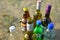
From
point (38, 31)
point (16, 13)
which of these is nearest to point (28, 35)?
point (38, 31)

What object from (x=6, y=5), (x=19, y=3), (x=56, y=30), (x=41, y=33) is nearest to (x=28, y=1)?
(x=19, y=3)

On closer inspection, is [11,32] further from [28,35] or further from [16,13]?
[16,13]

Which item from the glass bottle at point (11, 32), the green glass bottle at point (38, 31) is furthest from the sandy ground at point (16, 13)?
the green glass bottle at point (38, 31)

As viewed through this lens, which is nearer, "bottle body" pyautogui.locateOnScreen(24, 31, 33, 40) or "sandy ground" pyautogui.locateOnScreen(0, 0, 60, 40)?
"bottle body" pyautogui.locateOnScreen(24, 31, 33, 40)

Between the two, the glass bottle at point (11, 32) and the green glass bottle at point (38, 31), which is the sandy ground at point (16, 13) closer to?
the glass bottle at point (11, 32)

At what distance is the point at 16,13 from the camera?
1321mm

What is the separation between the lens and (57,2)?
142 cm

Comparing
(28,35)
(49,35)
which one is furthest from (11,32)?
(49,35)

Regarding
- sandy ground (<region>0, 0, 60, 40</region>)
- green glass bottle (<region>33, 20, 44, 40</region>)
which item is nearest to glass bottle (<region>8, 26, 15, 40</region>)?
sandy ground (<region>0, 0, 60, 40</region>)

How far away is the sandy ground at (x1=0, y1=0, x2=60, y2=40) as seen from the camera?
3.72 ft

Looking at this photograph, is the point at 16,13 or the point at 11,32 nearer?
the point at 11,32

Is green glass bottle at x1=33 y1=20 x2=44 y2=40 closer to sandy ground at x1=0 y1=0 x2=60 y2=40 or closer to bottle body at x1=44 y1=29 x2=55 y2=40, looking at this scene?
bottle body at x1=44 y1=29 x2=55 y2=40

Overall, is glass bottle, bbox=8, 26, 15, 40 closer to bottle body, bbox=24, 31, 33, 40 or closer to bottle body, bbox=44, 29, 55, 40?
bottle body, bbox=24, 31, 33, 40

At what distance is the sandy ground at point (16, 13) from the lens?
113 cm
